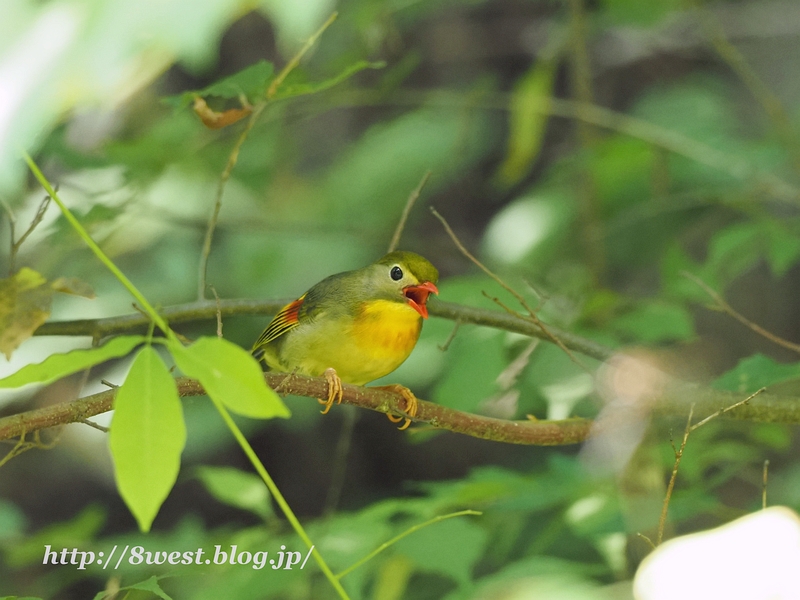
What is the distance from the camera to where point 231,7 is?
1.23m

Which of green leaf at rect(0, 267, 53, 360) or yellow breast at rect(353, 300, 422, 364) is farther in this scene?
yellow breast at rect(353, 300, 422, 364)

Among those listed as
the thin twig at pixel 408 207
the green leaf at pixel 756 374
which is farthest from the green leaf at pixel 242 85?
the green leaf at pixel 756 374

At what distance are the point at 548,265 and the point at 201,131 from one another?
1.95 meters

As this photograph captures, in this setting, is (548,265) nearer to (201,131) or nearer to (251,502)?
(201,131)

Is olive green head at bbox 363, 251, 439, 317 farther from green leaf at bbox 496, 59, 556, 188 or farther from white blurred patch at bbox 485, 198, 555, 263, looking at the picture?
white blurred patch at bbox 485, 198, 555, 263

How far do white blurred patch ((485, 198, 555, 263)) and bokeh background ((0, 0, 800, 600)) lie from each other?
0.02 metres

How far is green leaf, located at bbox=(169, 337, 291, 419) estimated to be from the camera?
0.99 metres

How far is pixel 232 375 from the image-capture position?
3.36 ft

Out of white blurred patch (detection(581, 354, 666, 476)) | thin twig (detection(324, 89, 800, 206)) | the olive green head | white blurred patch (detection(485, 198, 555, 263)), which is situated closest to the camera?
white blurred patch (detection(581, 354, 666, 476))

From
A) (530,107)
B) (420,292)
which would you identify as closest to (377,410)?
(420,292)

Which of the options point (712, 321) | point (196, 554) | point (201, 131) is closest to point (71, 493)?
point (201, 131)

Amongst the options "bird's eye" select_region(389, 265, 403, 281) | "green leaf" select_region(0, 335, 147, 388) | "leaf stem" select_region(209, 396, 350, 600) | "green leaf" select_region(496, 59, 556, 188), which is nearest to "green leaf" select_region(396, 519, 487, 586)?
"bird's eye" select_region(389, 265, 403, 281)

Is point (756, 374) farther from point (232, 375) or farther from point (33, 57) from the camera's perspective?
point (33, 57)

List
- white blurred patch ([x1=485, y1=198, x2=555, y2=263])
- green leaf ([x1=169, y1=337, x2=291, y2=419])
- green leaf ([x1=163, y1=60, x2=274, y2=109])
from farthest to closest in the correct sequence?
white blurred patch ([x1=485, y1=198, x2=555, y2=263]) → green leaf ([x1=163, y1=60, x2=274, y2=109]) → green leaf ([x1=169, y1=337, x2=291, y2=419])
